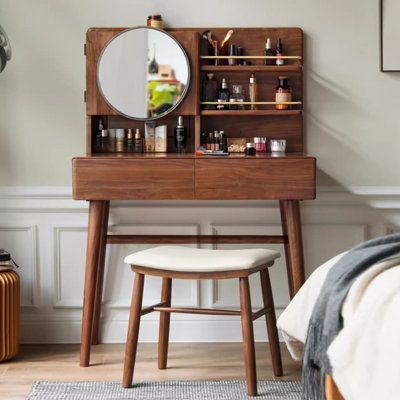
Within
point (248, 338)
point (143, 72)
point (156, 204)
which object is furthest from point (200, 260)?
point (143, 72)

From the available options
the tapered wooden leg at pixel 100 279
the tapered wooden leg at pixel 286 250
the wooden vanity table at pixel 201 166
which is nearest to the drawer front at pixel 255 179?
the wooden vanity table at pixel 201 166

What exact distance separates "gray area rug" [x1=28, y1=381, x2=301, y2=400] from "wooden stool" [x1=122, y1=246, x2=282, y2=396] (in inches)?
2.6

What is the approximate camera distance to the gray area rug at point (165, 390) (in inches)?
133

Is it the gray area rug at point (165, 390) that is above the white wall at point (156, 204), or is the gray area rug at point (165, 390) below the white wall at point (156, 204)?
below

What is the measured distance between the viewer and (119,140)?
4.10 meters

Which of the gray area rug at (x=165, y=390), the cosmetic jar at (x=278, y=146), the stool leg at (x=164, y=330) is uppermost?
the cosmetic jar at (x=278, y=146)

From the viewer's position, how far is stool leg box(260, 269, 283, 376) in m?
3.63

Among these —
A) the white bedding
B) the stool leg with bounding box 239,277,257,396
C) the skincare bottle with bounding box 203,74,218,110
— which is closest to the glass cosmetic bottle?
the skincare bottle with bounding box 203,74,218,110

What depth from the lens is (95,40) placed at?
4055 millimetres

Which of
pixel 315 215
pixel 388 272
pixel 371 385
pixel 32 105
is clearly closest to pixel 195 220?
pixel 315 215

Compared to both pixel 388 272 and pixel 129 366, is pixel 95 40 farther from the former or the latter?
pixel 388 272

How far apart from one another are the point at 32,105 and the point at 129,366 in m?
1.37

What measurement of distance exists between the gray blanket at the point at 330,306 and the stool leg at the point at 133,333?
100 centimetres

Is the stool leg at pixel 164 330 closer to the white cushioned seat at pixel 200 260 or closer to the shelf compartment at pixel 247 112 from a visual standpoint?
the white cushioned seat at pixel 200 260
